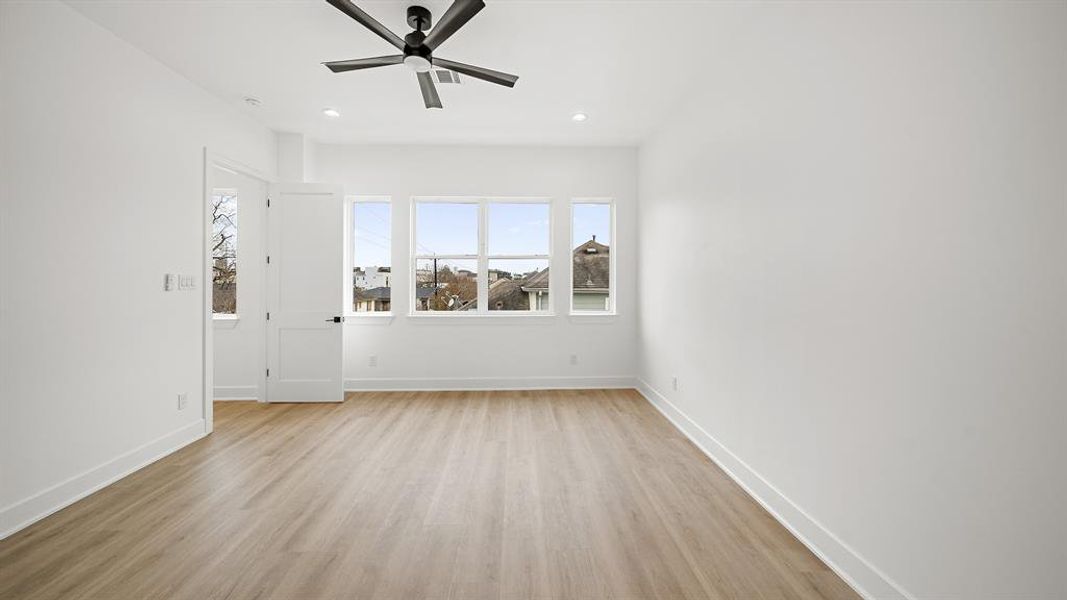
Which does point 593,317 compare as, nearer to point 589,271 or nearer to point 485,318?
point 589,271

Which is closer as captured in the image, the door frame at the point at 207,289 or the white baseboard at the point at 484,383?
the door frame at the point at 207,289

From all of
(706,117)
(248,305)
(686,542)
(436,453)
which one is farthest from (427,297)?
(686,542)

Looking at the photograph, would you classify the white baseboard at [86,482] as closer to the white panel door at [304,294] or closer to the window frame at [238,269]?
the white panel door at [304,294]

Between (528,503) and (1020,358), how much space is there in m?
2.16

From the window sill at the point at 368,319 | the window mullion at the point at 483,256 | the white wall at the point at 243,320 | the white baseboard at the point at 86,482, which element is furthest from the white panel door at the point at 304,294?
the window mullion at the point at 483,256

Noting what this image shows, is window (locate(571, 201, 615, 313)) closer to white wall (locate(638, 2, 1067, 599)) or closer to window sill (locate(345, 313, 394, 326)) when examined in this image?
window sill (locate(345, 313, 394, 326))

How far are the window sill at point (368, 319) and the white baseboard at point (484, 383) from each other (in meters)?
0.67

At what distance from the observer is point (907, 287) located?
1.62 metres

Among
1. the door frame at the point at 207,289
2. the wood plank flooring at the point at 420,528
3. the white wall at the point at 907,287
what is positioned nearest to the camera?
the white wall at the point at 907,287

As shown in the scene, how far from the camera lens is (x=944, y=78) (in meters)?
1.49

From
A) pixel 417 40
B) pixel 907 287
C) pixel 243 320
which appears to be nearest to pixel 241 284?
pixel 243 320

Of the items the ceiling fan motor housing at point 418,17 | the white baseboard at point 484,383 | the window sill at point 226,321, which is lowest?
the white baseboard at point 484,383

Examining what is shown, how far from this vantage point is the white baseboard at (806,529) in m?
1.74

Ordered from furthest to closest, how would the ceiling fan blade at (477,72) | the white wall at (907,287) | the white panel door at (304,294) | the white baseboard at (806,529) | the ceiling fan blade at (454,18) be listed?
the white panel door at (304,294)
the ceiling fan blade at (477,72)
the ceiling fan blade at (454,18)
the white baseboard at (806,529)
the white wall at (907,287)
